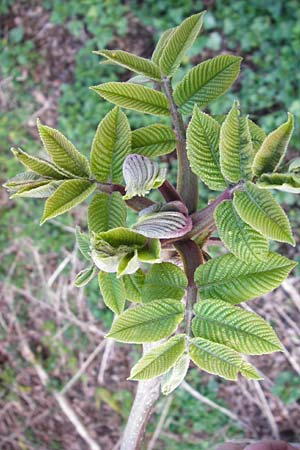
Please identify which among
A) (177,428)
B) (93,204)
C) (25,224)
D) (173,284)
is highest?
(93,204)

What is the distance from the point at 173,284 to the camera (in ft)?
2.46

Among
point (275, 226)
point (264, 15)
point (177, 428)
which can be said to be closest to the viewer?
point (275, 226)

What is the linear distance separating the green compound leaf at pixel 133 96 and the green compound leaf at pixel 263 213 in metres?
0.20

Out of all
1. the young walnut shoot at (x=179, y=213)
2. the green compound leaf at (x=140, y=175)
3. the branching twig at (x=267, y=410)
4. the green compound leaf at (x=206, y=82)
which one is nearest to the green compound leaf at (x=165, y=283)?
the young walnut shoot at (x=179, y=213)

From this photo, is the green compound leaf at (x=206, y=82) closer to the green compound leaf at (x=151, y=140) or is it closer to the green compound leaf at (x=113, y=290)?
the green compound leaf at (x=151, y=140)

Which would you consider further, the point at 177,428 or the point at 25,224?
the point at 25,224

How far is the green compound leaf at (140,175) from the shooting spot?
0.67 meters

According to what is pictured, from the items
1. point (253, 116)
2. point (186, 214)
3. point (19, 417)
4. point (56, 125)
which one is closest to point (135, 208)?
point (186, 214)

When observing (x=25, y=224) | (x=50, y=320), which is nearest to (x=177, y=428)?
(x=50, y=320)

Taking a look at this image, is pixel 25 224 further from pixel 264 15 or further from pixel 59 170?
pixel 59 170

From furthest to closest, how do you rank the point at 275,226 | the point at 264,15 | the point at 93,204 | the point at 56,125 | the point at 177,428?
1. the point at 56,125
2. the point at 177,428
3. the point at 264,15
4. the point at 93,204
5. the point at 275,226

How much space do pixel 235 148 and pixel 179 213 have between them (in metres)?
0.11

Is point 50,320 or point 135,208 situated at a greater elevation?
point 135,208

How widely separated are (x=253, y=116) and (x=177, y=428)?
1.18 m
